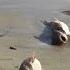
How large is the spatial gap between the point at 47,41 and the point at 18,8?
4384 millimetres

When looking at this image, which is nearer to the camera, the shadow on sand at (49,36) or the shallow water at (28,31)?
the shallow water at (28,31)

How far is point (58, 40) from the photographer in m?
9.88

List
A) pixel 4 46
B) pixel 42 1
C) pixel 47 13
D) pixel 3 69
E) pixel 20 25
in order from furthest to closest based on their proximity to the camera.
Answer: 1. pixel 42 1
2. pixel 47 13
3. pixel 20 25
4. pixel 4 46
5. pixel 3 69

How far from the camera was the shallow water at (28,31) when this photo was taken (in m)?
8.20

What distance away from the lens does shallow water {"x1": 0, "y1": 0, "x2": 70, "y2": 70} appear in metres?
8.20

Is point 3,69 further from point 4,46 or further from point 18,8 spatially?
point 18,8

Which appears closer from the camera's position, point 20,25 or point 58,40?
point 58,40

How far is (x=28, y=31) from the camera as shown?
10.8 meters

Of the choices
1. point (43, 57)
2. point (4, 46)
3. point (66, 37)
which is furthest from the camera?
point (66, 37)

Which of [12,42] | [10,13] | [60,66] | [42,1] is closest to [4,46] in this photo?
[12,42]

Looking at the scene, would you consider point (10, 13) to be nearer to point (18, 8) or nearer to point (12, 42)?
point (18, 8)

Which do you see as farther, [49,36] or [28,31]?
[28,31]

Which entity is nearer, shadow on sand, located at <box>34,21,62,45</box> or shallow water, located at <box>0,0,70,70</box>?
shallow water, located at <box>0,0,70,70</box>

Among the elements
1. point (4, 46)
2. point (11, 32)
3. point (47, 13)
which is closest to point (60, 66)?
point (4, 46)
